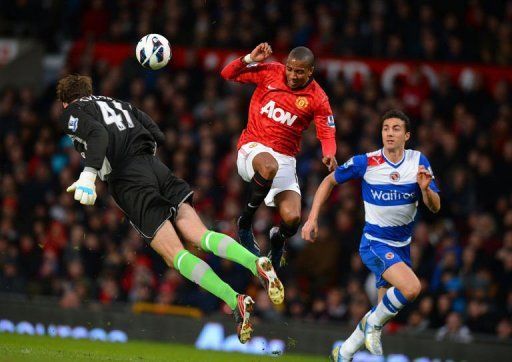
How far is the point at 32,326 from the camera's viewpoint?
15.1 m

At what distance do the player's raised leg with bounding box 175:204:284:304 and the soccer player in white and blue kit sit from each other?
1.14m

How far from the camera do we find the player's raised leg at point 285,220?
11.3 metres

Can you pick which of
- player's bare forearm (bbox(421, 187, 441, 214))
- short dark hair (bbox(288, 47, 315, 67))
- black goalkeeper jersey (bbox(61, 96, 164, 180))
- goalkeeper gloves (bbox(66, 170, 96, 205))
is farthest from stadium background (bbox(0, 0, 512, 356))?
goalkeeper gloves (bbox(66, 170, 96, 205))

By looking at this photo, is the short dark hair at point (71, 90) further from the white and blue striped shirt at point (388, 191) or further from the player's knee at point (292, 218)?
the white and blue striped shirt at point (388, 191)

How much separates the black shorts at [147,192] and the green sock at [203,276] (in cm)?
36

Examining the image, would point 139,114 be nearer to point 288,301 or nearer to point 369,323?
point 369,323

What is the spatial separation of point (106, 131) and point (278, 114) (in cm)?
209

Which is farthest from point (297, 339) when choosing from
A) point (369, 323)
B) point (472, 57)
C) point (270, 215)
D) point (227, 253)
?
point (472, 57)

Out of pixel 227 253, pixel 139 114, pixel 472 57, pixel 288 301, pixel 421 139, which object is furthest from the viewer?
pixel 472 57

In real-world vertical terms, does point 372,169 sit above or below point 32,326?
above

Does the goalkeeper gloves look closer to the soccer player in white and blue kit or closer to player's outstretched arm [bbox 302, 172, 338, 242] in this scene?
player's outstretched arm [bbox 302, 172, 338, 242]

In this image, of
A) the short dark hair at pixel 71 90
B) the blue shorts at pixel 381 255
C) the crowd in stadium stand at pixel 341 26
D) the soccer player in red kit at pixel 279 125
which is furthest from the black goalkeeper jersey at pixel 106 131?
the crowd in stadium stand at pixel 341 26

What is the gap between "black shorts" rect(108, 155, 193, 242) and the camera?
989cm

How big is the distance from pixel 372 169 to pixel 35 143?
887 centimetres
